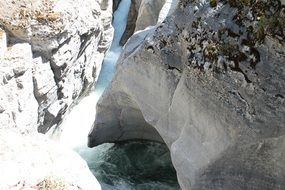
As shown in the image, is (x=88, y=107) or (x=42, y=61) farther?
(x=88, y=107)

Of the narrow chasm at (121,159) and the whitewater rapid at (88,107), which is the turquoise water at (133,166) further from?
the whitewater rapid at (88,107)

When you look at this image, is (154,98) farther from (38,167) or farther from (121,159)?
(38,167)

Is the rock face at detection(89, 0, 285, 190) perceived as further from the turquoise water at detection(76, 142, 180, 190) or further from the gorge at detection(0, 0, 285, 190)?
the turquoise water at detection(76, 142, 180, 190)

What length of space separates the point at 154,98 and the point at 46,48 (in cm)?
497

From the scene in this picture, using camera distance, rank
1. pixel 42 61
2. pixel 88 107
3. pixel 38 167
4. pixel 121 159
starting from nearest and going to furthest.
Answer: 1. pixel 38 167
2. pixel 42 61
3. pixel 121 159
4. pixel 88 107

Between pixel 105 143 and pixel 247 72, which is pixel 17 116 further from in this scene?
pixel 247 72

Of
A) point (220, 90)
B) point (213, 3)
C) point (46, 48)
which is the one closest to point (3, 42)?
point (46, 48)

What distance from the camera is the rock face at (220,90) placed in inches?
423

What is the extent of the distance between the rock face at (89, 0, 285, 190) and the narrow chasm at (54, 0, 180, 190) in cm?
335

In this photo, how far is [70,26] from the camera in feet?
58.1

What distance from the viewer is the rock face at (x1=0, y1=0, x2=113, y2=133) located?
54.1 ft

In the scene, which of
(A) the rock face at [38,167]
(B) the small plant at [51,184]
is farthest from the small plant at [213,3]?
(B) the small plant at [51,184]

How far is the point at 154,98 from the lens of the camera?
1494cm

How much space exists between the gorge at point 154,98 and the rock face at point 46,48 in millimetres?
A: 44
